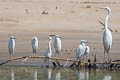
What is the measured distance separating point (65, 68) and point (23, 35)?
8.51m

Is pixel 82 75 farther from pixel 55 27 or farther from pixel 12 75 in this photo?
pixel 55 27

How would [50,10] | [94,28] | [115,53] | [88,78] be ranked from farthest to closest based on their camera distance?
[50,10], [94,28], [115,53], [88,78]

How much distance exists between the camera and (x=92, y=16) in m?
32.3

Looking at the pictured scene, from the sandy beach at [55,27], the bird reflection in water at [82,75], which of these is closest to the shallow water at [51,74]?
the bird reflection in water at [82,75]

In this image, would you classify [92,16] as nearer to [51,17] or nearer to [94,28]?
[51,17]

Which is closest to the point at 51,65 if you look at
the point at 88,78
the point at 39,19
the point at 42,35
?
the point at 88,78

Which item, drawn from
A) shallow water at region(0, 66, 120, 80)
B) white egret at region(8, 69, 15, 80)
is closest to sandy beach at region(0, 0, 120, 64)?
shallow water at region(0, 66, 120, 80)

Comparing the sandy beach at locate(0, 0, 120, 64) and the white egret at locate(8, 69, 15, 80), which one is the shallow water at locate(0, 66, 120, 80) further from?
the sandy beach at locate(0, 0, 120, 64)

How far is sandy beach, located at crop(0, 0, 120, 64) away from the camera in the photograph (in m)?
19.5

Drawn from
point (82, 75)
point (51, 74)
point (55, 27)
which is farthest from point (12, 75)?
point (55, 27)

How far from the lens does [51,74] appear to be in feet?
48.3

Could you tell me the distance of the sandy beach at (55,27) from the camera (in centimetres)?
1950

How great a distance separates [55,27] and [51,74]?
41.8 ft

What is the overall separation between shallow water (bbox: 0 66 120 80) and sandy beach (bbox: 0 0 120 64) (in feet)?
4.39
